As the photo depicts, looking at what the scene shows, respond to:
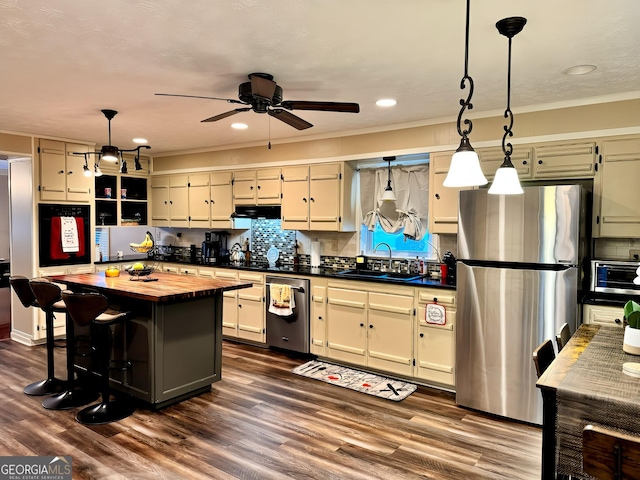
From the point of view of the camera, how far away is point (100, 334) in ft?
12.0

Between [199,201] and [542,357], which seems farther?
[199,201]

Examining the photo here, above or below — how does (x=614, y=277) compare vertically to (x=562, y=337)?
above

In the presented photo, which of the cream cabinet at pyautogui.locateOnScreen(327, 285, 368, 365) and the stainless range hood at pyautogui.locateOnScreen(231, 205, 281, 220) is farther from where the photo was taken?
the stainless range hood at pyautogui.locateOnScreen(231, 205, 281, 220)

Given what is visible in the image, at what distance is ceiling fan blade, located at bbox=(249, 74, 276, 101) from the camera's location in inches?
109

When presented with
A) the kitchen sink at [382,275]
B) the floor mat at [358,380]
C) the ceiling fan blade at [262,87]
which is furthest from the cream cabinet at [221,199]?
the ceiling fan blade at [262,87]

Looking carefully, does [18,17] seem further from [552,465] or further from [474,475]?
[474,475]

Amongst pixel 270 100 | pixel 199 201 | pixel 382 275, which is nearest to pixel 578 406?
pixel 270 100

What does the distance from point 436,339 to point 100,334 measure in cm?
283

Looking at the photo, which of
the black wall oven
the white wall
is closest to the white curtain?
the black wall oven

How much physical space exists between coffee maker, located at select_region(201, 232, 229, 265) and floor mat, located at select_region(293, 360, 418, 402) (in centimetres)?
209

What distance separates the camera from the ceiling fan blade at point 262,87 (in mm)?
2771

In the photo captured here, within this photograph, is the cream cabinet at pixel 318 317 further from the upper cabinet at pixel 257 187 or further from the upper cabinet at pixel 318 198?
the upper cabinet at pixel 257 187

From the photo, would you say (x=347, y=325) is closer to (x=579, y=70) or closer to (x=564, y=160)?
(x=564, y=160)

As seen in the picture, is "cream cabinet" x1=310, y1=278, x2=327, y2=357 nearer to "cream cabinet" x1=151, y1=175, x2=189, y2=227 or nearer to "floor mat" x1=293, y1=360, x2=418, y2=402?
"floor mat" x1=293, y1=360, x2=418, y2=402
